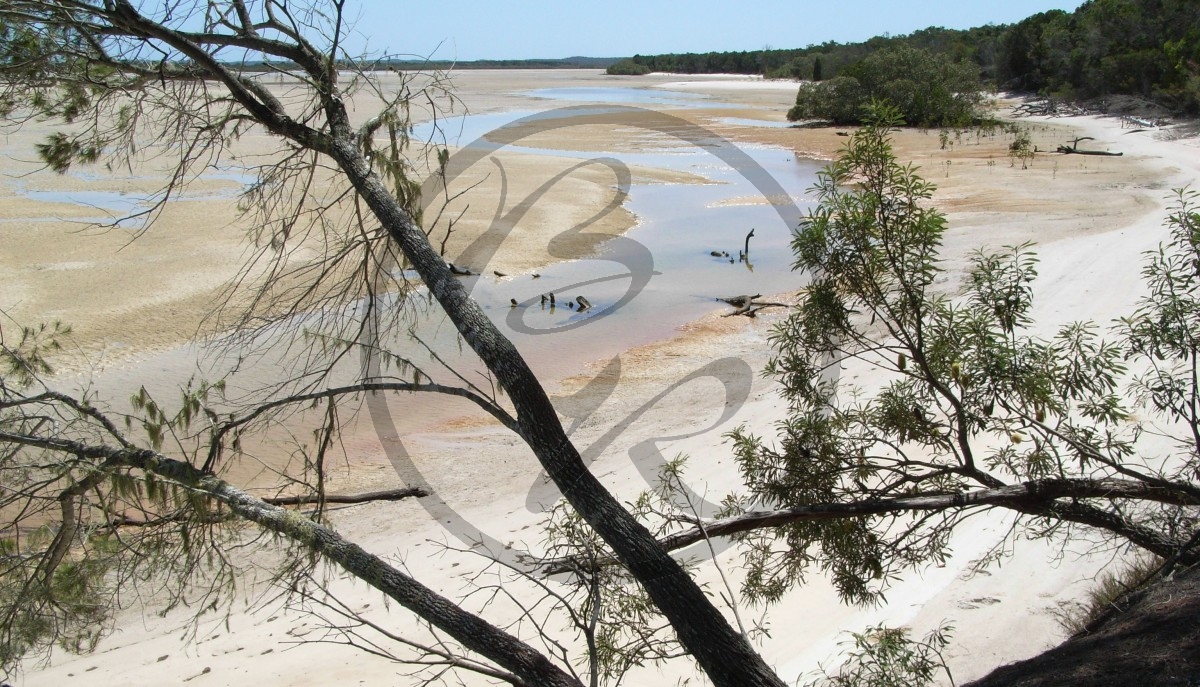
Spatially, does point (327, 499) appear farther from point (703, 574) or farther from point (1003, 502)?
point (1003, 502)

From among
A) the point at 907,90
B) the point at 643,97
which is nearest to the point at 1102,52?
the point at 907,90

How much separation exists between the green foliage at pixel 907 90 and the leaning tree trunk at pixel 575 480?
37925 millimetres

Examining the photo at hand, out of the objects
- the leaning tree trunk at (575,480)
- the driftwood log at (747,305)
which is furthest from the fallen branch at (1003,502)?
the driftwood log at (747,305)

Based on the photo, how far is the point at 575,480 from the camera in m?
3.87

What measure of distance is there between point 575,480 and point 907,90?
42068 mm

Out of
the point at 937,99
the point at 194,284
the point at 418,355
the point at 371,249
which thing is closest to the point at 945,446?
the point at 371,249

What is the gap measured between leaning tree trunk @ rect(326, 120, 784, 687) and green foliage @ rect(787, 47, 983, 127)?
3793 centimetres

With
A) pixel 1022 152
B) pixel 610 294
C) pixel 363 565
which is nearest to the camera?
pixel 363 565

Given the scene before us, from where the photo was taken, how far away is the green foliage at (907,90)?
4028cm

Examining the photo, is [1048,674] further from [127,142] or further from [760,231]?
[760,231]

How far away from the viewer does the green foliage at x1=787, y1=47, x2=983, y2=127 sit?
40281mm

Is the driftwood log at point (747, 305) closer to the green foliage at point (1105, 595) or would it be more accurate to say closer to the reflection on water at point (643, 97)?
the green foliage at point (1105, 595)

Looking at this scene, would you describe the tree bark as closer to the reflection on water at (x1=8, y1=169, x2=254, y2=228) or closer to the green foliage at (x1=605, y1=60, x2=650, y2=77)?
the reflection on water at (x1=8, y1=169, x2=254, y2=228)

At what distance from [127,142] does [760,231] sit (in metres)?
19.4
